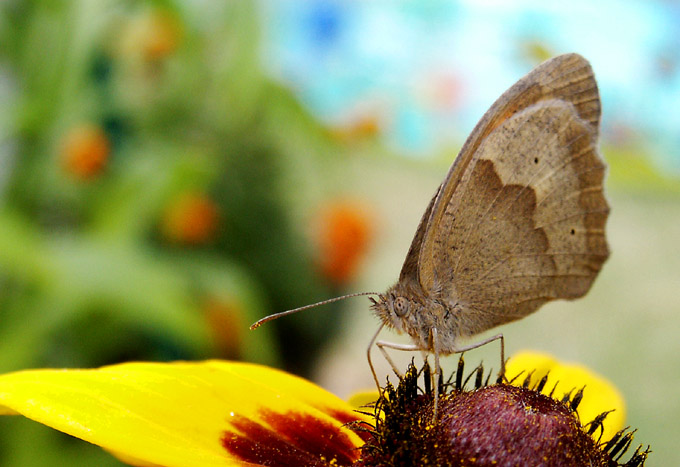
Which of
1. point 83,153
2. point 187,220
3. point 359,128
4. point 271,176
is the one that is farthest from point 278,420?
point 359,128

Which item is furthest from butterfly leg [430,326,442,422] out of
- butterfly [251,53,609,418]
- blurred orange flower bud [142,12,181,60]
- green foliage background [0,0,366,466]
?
blurred orange flower bud [142,12,181,60]

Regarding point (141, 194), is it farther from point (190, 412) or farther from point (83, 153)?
point (190, 412)

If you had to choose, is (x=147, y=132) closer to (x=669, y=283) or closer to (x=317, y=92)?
(x=317, y=92)

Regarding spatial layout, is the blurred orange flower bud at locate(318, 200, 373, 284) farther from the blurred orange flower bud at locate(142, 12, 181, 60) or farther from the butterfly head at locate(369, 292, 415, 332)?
the butterfly head at locate(369, 292, 415, 332)

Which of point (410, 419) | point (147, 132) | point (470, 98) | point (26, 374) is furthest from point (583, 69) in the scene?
point (470, 98)

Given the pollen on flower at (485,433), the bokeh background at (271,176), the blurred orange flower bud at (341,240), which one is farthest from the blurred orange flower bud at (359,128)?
the pollen on flower at (485,433)

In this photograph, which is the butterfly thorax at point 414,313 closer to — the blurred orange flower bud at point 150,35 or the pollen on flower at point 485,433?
the pollen on flower at point 485,433
